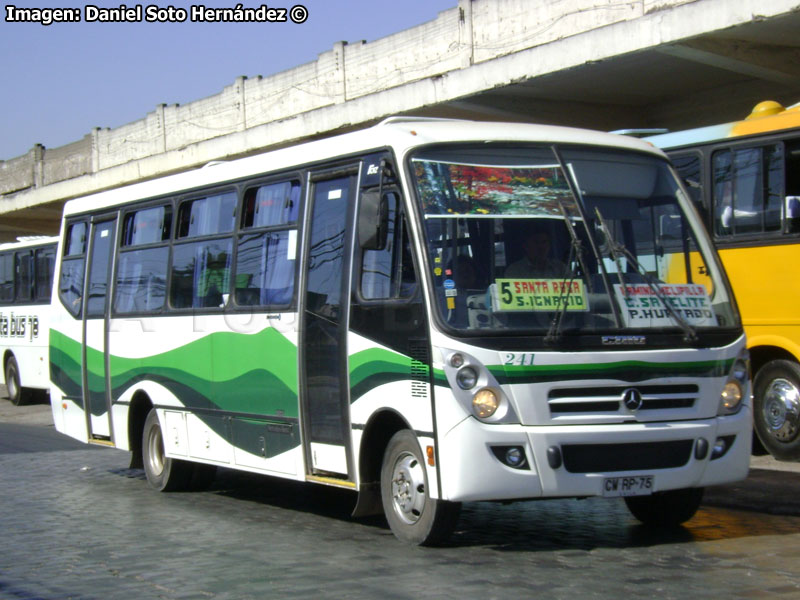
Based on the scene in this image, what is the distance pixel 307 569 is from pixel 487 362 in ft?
5.37

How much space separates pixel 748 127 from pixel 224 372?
644cm

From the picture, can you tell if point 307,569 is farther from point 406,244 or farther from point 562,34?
point 562,34

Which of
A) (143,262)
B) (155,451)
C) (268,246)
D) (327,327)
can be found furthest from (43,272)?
(327,327)

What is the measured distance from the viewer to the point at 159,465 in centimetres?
1230

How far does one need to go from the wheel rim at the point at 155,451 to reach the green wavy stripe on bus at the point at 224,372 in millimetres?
549

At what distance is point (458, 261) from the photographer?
26.0ft

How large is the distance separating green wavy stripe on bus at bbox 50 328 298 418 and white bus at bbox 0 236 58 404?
1389 cm

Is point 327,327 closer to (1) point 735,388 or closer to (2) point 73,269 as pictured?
(1) point 735,388

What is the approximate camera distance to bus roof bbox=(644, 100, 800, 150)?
13164 millimetres

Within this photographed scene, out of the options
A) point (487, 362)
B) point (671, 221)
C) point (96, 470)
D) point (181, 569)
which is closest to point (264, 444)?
point (181, 569)

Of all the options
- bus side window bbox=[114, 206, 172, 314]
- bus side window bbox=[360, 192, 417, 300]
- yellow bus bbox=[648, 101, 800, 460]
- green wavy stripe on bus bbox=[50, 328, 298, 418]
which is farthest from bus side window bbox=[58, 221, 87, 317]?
yellow bus bbox=[648, 101, 800, 460]

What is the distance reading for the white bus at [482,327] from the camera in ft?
25.1

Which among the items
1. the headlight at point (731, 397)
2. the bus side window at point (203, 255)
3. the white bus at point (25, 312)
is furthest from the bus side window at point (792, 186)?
the white bus at point (25, 312)

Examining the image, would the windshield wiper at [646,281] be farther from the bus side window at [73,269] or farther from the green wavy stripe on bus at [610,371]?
the bus side window at [73,269]
